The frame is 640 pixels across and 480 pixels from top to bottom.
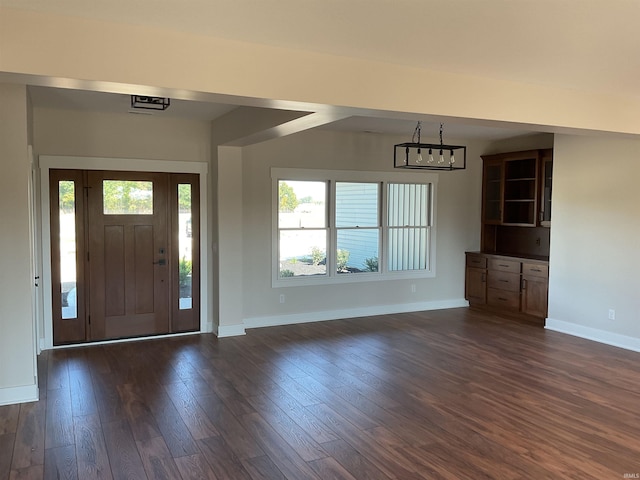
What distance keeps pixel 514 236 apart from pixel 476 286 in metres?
0.99

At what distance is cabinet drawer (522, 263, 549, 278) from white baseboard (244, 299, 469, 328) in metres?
1.40

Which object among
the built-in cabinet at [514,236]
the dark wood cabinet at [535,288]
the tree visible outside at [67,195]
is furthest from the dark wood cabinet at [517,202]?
the tree visible outside at [67,195]

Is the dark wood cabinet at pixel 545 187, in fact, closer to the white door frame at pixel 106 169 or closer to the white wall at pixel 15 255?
the white door frame at pixel 106 169

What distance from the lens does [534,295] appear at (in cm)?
674

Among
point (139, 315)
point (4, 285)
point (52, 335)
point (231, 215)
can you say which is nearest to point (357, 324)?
point (231, 215)

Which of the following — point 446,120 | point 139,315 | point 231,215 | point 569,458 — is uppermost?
point 446,120

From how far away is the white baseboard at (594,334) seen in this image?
5.54 meters

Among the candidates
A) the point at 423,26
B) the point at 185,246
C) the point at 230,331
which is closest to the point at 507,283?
the point at 230,331

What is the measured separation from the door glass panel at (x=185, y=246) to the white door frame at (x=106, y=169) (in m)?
0.14

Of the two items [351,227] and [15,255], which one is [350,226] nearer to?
[351,227]

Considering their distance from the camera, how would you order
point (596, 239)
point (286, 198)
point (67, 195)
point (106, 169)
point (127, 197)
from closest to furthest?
1. point (67, 195)
2. point (106, 169)
3. point (127, 197)
4. point (596, 239)
5. point (286, 198)

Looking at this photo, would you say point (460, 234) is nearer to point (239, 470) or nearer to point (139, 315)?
point (139, 315)

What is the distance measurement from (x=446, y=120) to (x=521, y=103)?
624mm

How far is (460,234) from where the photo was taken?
796 cm
